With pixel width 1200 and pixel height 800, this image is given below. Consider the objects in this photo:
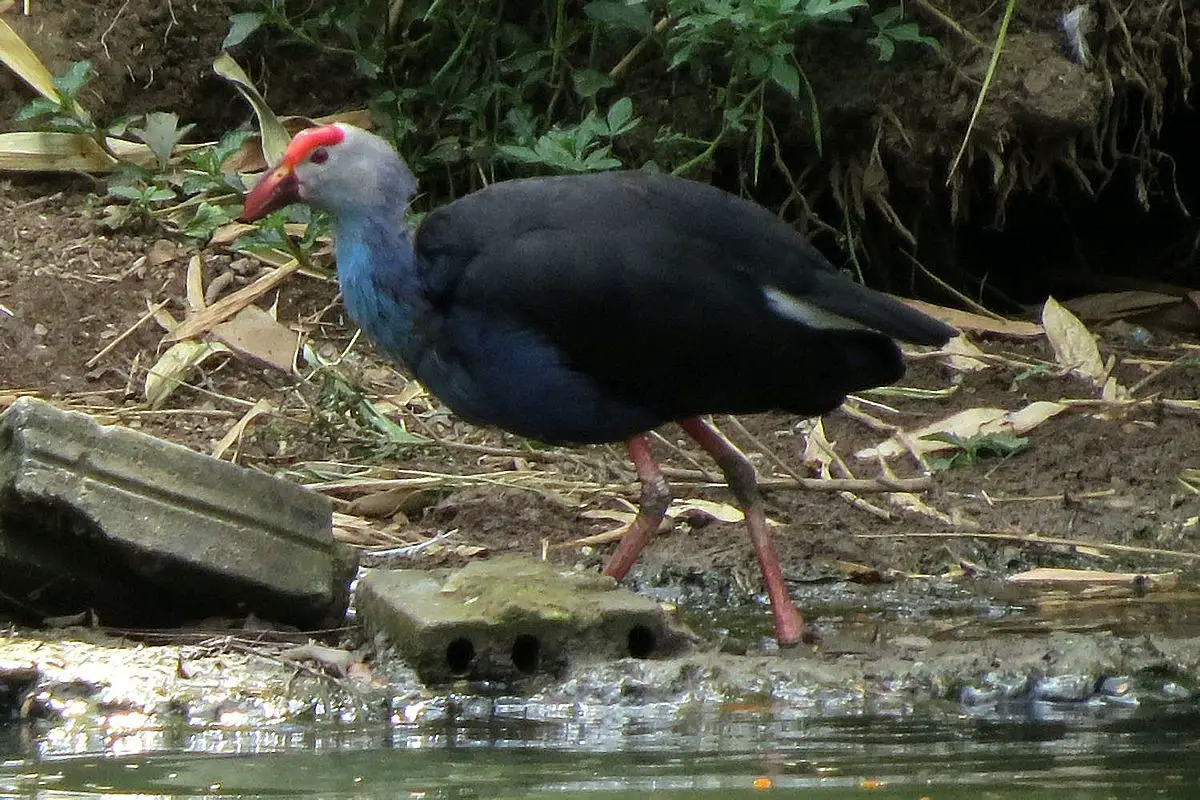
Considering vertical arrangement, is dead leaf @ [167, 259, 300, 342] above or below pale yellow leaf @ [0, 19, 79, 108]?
below

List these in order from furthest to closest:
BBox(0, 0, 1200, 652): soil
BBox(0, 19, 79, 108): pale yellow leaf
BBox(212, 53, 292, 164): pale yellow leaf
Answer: BBox(0, 19, 79, 108): pale yellow leaf, BBox(212, 53, 292, 164): pale yellow leaf, BBox(0, 0, 1200, 652): soil

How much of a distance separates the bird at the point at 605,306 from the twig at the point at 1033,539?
2.07ft

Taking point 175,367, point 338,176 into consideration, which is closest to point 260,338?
point 175,367

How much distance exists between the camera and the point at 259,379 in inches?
229

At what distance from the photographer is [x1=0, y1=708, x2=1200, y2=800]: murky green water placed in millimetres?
2793

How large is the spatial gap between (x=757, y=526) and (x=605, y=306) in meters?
0.73

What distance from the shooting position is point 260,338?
5918 millimetres

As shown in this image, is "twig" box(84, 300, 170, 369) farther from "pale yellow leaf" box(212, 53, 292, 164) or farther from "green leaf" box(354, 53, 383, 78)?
"green leaf" box(354, 53, 383, 78)

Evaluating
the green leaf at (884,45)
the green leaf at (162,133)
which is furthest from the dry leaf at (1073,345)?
the green leaf at (162,133)

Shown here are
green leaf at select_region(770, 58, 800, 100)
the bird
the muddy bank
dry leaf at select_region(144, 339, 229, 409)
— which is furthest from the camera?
green leaf at select_region(770, 58, 800, 100)

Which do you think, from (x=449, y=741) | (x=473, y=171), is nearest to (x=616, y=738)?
(x=449, y=741)

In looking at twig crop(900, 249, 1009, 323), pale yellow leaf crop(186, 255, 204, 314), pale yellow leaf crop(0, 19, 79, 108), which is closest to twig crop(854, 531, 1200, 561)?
twig crop(900, 249, 1009, 323)

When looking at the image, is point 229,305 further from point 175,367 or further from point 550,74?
point 550,74

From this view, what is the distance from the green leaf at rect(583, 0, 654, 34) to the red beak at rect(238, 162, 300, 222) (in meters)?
1.85
